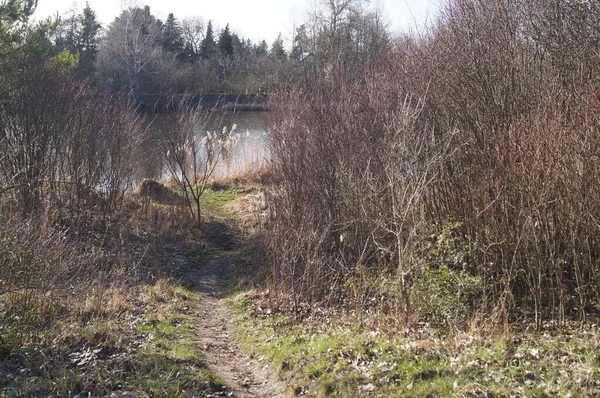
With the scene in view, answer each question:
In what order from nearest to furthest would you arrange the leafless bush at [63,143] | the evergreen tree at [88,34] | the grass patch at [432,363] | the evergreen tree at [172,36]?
the grass patch at [432,363] → the leafless bush at [63,143] → the evergreen tree at [88,34] → the evergreen tree at [172,36]

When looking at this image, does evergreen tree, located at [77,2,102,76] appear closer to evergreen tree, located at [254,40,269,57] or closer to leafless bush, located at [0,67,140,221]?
evergreen tree, located at [254,40,269,57]

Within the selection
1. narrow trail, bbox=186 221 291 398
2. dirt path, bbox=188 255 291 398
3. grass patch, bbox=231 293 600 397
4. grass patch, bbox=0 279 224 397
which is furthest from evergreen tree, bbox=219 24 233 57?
grass patch, bbox=231 293 600 397

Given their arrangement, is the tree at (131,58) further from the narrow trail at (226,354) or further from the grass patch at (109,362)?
the grass patch at (109,362)

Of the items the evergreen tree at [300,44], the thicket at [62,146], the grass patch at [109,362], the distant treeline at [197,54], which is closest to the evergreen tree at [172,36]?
the distant treeline at [197,54]

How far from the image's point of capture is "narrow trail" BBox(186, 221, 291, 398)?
676 centimetres

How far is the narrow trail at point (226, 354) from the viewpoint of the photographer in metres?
6.76

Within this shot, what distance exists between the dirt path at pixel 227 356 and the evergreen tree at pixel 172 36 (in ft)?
154

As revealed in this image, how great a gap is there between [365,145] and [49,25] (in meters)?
9.35

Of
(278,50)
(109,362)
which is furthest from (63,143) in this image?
(278,50)

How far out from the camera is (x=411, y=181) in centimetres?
784

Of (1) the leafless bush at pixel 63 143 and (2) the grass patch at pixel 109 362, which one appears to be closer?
(2) the grass patch at pixel 109 362

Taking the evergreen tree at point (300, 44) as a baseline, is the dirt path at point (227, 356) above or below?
below

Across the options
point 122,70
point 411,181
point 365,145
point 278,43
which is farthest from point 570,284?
point 278,43

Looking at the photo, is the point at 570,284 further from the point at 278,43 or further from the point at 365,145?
the point at 278,43
